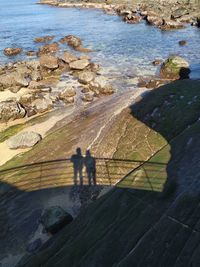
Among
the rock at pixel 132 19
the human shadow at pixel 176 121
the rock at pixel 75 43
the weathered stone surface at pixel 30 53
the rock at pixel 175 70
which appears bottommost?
the weathered stone surface at pixel 30 53

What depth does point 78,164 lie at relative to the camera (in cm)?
1973

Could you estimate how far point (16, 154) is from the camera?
22.7 metres

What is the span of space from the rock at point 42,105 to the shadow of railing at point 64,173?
9.40m

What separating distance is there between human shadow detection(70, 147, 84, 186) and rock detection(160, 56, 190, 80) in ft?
53.4

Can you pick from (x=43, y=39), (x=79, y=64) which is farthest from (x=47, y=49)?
(x=79, y=64)

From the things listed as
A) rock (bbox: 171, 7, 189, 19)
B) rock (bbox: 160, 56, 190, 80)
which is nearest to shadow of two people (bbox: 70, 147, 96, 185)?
rock (bbox: 160, 56, 190, 80)

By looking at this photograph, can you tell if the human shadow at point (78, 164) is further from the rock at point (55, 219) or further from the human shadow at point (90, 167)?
the rock at point (55, 219)

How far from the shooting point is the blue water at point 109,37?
136ft

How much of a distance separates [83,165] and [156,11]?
62594 mm

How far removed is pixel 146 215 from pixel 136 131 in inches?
355

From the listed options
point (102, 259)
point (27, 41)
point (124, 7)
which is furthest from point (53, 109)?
point (124, 7)

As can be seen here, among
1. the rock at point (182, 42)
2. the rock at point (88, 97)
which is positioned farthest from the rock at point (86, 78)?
the rock at point (182, 42)

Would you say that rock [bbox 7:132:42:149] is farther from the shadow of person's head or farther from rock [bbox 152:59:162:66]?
rock [bbox 152:59:162:66]

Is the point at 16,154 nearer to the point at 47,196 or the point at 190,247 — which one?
the point at 47,196
